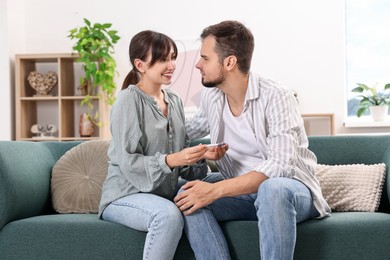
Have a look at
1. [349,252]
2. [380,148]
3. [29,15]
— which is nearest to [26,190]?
[349,252]

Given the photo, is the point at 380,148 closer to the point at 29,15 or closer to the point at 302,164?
the point at 302,164

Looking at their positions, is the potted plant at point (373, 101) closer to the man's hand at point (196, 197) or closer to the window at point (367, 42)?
the window at point (367, 42)

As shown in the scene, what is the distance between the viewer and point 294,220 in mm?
2268

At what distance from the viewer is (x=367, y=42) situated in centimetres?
690

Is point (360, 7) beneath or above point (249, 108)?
above

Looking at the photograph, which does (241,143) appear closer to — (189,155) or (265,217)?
(189,155)

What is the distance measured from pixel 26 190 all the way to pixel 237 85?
0.94 metres

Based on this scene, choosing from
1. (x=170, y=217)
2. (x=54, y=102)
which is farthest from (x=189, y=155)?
(x=54, y=102)

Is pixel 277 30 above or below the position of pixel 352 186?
above

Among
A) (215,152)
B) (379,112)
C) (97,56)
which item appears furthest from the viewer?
(379,112)

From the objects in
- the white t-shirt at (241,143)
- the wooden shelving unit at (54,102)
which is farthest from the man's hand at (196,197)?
the wooden shelving unit at (54,102)

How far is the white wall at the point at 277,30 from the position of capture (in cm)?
654

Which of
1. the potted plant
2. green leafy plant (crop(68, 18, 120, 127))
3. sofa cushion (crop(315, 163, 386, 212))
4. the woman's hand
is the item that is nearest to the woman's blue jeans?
the woman's hand

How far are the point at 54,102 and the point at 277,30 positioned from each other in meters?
2.35
